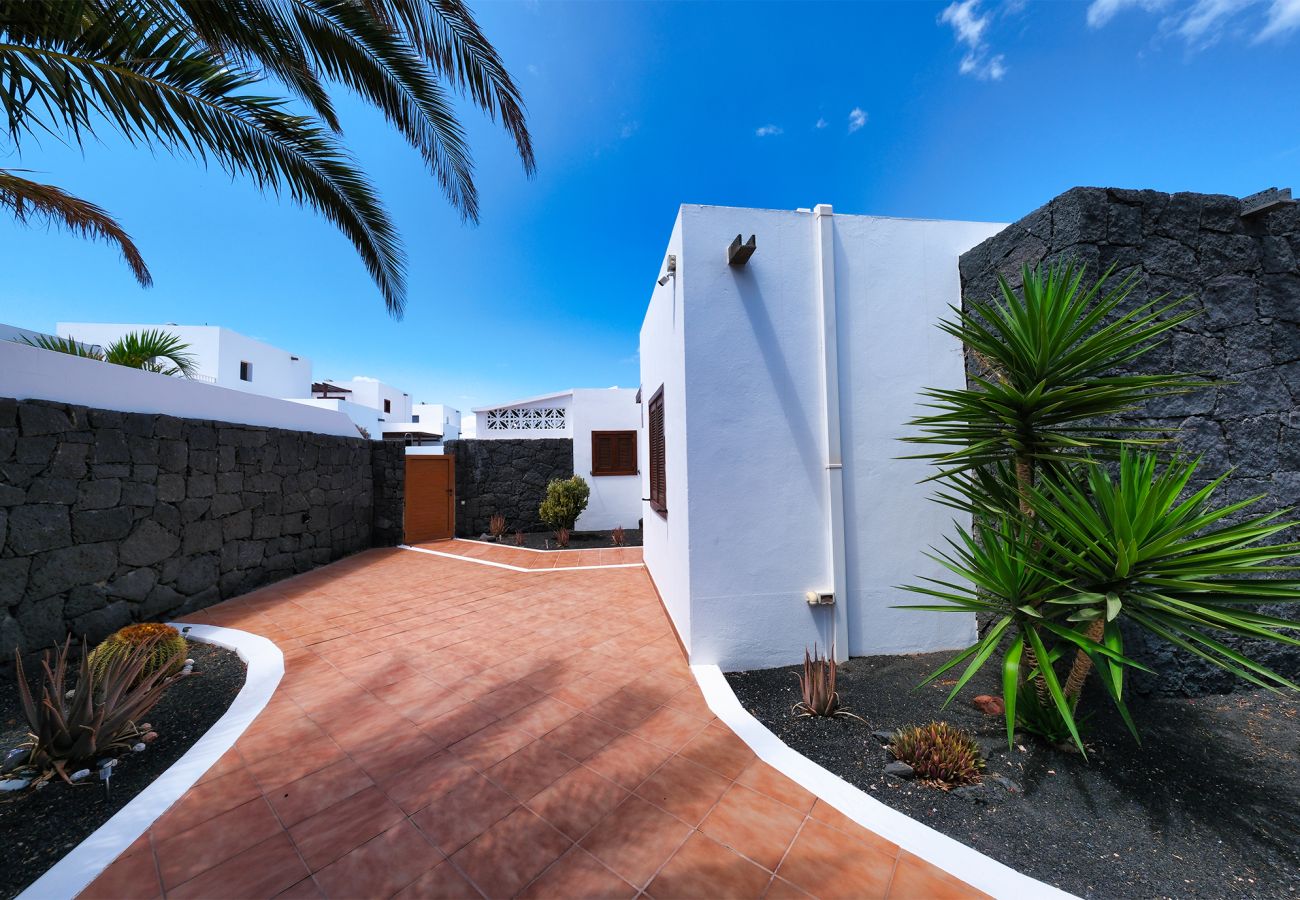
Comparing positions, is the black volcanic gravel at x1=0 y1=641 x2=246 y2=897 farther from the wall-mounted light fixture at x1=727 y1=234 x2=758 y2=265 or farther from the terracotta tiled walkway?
the wall-mounted light fixture at x1=727 y1=234 x2=758 y2=265

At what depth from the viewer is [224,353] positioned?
21.4m

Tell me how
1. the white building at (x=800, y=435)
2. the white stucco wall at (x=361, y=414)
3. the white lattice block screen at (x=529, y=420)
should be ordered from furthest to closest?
1. the white stucco wall at (x=361, y=414)
2. the white lattice block screen at (x=529, y=420)
3. the white building at (x=800, y=435)

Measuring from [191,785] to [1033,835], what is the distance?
14.4 ft

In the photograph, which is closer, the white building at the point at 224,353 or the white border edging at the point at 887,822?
the white border edging at the point at 887,822

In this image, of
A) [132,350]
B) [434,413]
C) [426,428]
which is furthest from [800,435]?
[434,413]

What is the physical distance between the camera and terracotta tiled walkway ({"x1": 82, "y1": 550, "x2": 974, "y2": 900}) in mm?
1884

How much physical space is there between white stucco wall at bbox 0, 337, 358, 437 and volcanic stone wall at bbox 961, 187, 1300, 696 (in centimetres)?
895

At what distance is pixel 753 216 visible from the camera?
3.83 metres

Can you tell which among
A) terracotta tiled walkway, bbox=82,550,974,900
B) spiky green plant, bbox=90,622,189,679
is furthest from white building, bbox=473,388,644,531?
spiky green plant, bbox=90,622,189,679

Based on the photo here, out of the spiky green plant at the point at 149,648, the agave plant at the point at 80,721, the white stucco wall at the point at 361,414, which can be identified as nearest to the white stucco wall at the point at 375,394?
the white stucco wall at the point at 361,414

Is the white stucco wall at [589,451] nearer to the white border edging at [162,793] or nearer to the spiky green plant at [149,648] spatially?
the white border edging at [162,793]

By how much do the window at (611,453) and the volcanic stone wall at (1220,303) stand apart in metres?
8.30

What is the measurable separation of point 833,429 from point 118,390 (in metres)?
7.50

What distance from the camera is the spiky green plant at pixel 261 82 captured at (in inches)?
98.4
